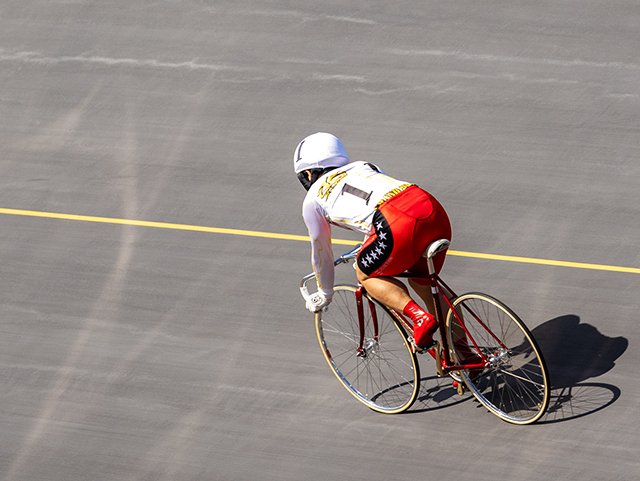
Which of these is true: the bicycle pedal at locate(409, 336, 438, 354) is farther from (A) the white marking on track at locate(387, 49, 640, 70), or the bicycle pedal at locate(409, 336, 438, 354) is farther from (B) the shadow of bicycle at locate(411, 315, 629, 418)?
(A) the white marking on track at locate(387, 49, 640, 70)

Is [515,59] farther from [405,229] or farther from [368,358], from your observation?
[405,229]

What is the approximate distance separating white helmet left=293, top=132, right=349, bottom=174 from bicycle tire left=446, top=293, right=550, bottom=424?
1426 mm

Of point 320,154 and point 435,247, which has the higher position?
point 320,154

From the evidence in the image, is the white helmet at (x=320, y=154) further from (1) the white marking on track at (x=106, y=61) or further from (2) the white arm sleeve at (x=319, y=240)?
(1) the white marking on track at (x=106, y=61)

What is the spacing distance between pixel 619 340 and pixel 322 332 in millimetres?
2661

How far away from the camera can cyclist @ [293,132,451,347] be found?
5.84 m

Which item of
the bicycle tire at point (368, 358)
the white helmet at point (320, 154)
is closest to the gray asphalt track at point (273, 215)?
the bicycle tire at point (368, 358)

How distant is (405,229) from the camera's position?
579 centimetres

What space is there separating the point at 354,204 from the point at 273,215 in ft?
9.38

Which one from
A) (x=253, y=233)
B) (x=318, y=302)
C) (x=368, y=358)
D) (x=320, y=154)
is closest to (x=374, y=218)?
(x=320, y=154)

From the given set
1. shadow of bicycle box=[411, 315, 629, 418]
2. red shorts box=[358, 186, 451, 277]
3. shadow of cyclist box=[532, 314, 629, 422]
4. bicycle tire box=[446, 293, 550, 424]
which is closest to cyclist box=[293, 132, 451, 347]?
red shorts box=[358, 186, 451, 277]

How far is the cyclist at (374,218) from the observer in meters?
5.84

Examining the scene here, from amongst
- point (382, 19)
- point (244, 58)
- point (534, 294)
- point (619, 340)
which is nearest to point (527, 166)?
point (534, 294)

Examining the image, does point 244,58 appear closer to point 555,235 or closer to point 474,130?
point 474,130
